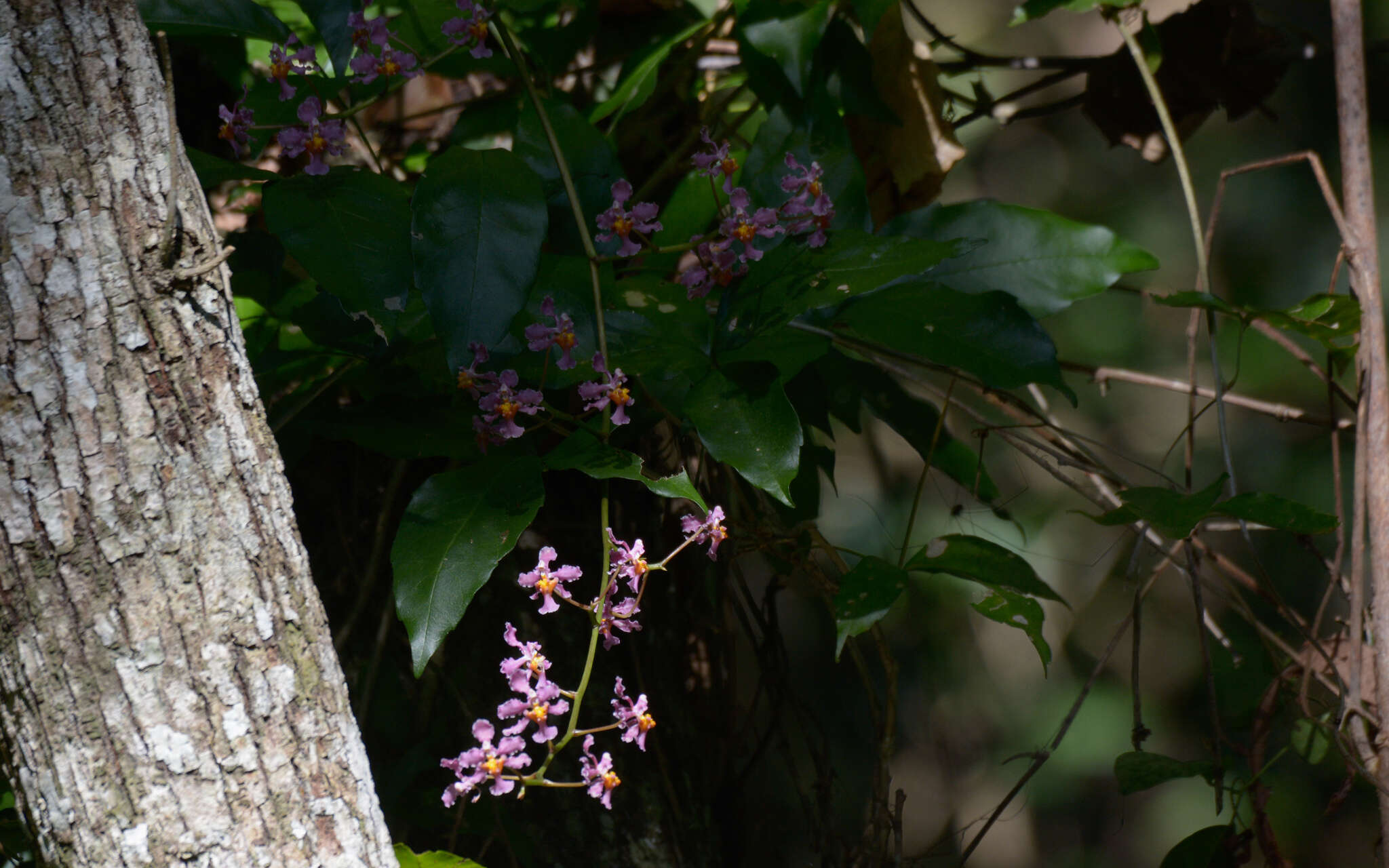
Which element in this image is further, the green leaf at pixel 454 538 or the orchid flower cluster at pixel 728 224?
the orchid flower cluster at pixel 728 224

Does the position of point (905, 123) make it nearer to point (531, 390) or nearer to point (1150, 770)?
point (531, 390)

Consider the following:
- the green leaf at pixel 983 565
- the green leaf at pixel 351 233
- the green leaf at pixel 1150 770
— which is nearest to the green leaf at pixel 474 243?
the green leaf at pixel 351 233

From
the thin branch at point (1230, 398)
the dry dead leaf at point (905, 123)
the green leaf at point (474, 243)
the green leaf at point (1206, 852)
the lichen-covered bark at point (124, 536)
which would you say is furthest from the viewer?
the dry dead leaf at point (905, 123)

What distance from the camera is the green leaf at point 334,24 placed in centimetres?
72

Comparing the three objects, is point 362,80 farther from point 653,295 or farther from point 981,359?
point 981,359

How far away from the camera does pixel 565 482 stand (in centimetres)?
92

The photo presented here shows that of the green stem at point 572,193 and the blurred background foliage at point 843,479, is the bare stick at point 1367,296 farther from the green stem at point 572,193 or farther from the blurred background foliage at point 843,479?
the green stem at point 572,193

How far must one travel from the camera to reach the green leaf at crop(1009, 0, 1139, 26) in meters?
0.94

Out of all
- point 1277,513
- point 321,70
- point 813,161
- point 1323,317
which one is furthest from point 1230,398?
point 321,70

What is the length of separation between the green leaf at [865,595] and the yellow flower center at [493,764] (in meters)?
0.24

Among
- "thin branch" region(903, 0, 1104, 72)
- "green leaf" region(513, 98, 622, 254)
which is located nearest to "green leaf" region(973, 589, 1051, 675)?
"green leaf" region(513, 98, 622, 254)

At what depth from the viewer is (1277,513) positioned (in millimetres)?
688

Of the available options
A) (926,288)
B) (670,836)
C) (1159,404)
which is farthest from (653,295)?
(1159,404)

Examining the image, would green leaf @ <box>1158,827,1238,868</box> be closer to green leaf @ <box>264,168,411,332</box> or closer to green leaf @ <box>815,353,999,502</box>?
green leaf @ <box>815,353,999,502</box>
